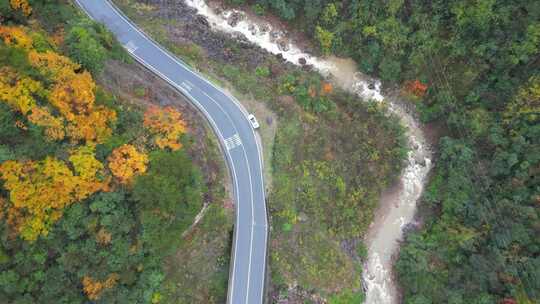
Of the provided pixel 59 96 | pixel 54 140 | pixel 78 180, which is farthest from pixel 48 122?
pixel 78 180

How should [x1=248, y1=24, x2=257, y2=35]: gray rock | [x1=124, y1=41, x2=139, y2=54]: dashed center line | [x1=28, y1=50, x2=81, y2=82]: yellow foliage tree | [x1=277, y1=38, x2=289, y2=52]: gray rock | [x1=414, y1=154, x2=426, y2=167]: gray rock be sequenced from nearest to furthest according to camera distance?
1. [x1=28, y1=50, x2=81, y2=82]: yellow foliage tree
2. [x1=124, y1=41, x2=139, y2=54]: dashed center line
3. [x1=414, y1=154, x2=426, y2=167]: gray rock
4. [x1=248, y1=24, x2=257, y2=35]: gray rock
5. [x1=277, y1=38, x2=289, y2=52]: gray rock

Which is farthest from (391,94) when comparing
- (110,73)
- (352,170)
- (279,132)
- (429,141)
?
(110,73)

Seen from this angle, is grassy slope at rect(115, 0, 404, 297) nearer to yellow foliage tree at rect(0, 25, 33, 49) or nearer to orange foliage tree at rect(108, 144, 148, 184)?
orange foliage tree at rect(108, 144, 148, 184)

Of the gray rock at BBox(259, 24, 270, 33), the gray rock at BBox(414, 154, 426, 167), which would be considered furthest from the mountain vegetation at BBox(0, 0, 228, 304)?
the gray rock at BBox(414, 154, 426, 167)

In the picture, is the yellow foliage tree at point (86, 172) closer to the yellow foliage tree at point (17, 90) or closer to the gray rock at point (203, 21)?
the yellow foliage tree at point (17, 90)

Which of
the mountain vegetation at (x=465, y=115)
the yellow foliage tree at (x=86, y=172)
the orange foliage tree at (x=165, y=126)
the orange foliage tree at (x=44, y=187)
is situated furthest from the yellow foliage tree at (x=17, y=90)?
the mountain vegetation at (x=465, y=115)
